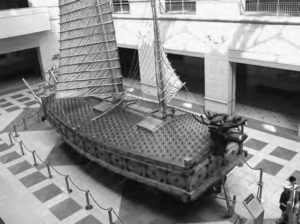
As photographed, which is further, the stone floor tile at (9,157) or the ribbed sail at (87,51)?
the stone floor tile at (9,157)

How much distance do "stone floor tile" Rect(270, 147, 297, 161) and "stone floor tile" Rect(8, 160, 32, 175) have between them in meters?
6.14

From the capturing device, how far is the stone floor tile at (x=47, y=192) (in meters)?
7.12

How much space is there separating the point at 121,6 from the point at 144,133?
7.69m

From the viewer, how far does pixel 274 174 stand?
289 inches

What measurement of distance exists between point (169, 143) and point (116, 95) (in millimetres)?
2940

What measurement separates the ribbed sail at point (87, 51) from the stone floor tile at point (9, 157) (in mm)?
1982

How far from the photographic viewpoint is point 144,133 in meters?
6.80

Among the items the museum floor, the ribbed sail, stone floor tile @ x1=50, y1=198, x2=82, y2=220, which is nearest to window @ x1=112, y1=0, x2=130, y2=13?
the ribbed sail

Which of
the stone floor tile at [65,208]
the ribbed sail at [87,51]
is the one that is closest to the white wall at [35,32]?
the ribbed sail at [87,51]

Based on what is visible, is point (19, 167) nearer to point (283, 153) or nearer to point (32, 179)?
point (32, 179)

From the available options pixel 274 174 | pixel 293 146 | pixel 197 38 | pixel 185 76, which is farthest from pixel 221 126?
pixel 185 76

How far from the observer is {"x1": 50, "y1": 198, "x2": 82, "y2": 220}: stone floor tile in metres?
6.55

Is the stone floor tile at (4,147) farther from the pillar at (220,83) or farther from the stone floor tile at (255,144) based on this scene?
the stone floor tile at (255,144)

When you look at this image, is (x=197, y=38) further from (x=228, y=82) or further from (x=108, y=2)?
(x=108, y=2)
